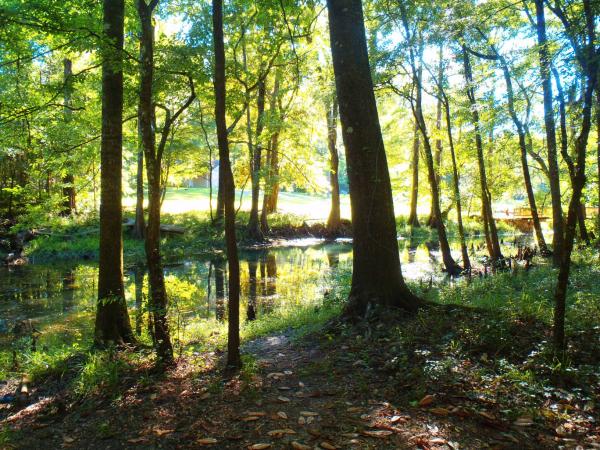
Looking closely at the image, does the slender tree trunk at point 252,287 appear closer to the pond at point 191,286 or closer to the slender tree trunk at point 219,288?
the pond at point 191,286

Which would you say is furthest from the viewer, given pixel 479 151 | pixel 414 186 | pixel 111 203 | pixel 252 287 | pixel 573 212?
pixel 414 186

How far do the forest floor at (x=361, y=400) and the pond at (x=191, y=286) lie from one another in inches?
61.9

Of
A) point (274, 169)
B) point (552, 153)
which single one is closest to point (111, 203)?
point (552, 153)

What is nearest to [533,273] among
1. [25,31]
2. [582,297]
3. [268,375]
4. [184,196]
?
[582,297]

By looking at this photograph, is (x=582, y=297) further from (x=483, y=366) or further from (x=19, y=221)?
(x=19, y=221)

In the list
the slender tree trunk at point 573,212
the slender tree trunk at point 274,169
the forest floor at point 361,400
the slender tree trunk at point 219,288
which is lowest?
the slender tree trunk at point 219,288

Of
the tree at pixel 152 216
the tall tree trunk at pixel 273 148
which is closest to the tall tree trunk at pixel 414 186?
the tall tree trunk at pixel 273 148

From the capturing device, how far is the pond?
966 cm

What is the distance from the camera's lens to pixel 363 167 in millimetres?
6449

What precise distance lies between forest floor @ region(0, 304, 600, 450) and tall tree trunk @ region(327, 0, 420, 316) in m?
0.76

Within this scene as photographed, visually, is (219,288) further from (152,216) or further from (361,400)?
(361,400)

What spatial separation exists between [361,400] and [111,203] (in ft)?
15.6

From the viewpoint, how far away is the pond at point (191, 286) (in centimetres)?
966

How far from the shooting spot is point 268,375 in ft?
16.6
